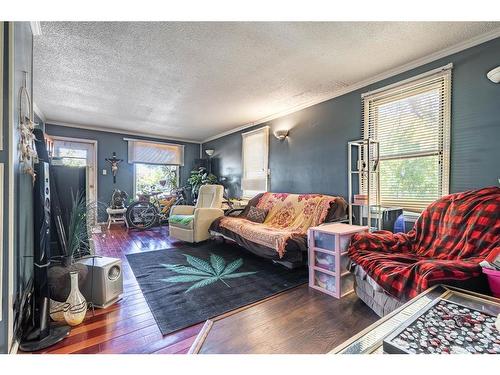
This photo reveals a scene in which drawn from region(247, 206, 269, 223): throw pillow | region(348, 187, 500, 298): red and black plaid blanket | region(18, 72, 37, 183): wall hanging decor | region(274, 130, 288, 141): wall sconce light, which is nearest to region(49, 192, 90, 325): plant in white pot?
region(18, 72, 37, 183): wall hanging decor

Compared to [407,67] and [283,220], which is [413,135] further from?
[283,220]

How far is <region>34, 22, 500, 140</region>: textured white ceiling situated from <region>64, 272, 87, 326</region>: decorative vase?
2.04 m

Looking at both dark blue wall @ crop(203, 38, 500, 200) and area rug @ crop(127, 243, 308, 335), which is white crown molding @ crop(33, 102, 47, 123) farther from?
dark blue wall @ crop(203, 38, 500, 200)

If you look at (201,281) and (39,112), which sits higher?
(39,112)

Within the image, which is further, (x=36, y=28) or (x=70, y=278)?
(x=36, y=28)

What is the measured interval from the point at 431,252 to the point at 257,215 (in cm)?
231

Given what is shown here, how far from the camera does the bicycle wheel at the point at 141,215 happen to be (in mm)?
4992

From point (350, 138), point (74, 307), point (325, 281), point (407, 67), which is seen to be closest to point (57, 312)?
point (74, 307)

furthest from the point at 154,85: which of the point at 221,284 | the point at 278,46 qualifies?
the point at 221,284

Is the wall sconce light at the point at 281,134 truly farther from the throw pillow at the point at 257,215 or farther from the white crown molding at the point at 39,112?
the white crown molding at the point at 39,112

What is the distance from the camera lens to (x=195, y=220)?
3723 millimetres

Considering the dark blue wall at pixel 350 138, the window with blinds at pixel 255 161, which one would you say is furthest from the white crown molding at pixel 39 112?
the window with blinds at pixel 255 161

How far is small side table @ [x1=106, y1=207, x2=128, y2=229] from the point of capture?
516cm
